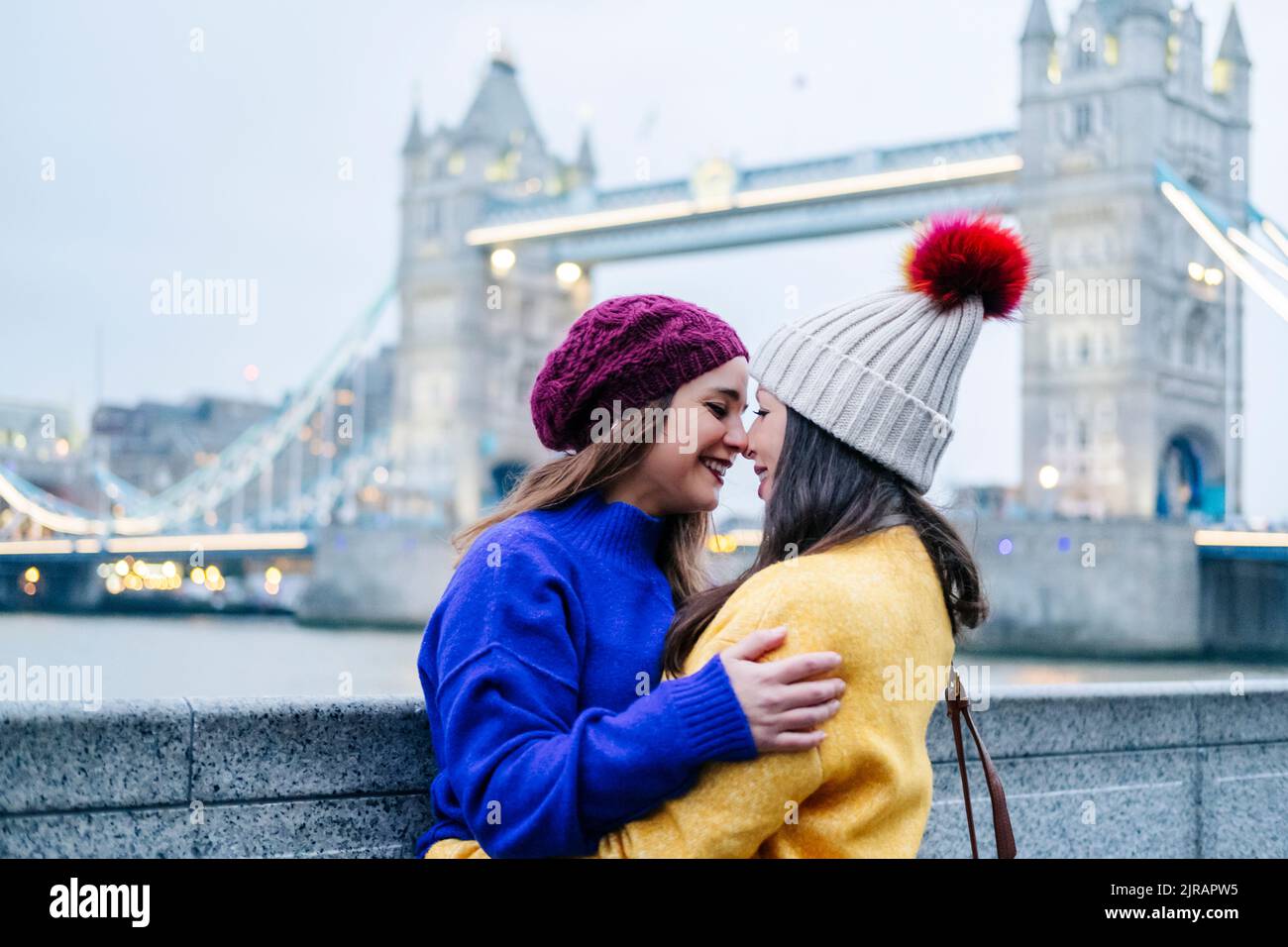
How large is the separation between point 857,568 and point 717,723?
7.0 inches

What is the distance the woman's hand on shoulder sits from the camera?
3.99 feet

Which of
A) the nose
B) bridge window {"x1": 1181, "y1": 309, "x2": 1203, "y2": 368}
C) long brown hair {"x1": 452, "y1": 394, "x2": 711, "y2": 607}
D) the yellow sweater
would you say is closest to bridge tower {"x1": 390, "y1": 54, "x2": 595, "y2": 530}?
bridge window {"x1": 1181, "y1": 309, "x2": 1203, "y2": 368}

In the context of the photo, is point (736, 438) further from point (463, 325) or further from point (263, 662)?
point (463, 325)

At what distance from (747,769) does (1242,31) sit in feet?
89.7

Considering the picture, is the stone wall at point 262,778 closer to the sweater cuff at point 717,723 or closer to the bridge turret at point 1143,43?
the sweater cuff at point 717,723

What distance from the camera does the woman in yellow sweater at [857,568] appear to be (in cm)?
125

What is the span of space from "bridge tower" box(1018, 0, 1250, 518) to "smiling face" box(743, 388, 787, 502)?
21579 mm

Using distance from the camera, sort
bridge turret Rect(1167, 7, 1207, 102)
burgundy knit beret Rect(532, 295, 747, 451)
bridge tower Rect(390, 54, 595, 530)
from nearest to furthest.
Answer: burgundy knit beret Rect(532, 295, 747, 451)
bridge turret Rect(1167, 7, 1207, 102)
bridge tower Rect(390, 54, 595, 530)

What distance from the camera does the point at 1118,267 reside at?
22.8 metres

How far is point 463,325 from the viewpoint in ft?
103

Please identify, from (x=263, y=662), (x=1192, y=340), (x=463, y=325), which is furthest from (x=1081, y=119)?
(x=263, y=662)

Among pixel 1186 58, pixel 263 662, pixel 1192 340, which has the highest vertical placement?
pixel 1186 58

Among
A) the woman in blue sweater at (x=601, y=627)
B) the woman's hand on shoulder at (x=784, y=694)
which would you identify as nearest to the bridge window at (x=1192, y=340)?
the woman in blue sweater at (x=601, y=627)

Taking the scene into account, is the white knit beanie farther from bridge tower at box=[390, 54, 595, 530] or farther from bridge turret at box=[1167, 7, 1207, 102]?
bridge tower at box=[390, 54, 595, 530]
